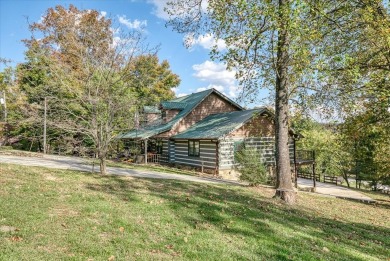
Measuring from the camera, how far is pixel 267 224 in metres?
8.34

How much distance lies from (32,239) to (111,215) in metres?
2.13

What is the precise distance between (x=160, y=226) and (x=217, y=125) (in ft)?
Result: 68.7

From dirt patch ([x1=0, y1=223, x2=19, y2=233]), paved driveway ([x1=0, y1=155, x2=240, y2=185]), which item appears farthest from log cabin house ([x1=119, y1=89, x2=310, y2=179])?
dirt patch ([x1=0, y1=223, x2=19, y2=233])

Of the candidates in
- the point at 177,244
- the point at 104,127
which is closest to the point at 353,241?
the point at 177,244

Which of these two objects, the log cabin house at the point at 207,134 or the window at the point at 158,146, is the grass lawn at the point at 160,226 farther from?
the window at the point at 158,146

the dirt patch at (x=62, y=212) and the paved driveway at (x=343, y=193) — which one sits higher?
the dirt patch at (x=62, y=212)

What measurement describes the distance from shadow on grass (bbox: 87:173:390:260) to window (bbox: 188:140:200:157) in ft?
48.3

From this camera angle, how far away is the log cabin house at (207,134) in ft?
83.0

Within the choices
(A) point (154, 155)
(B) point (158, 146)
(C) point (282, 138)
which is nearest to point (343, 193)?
(C) point (282, 138)

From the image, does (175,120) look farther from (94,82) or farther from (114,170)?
(94,82)

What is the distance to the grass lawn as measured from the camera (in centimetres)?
571

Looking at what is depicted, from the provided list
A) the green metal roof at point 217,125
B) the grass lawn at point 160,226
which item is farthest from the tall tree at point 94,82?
the green metal roof at point 217,125

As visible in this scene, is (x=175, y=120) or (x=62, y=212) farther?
(x=175, y=120)

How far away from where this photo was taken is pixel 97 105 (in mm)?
13125
